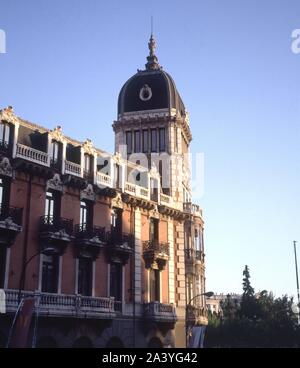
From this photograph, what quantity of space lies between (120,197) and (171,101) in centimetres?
1501

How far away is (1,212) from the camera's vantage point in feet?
92.2

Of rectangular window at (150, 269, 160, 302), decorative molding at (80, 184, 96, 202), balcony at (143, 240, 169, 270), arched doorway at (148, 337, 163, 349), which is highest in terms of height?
decorative molding at (80, 184, 96, 202)

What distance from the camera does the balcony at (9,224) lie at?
90.6ft

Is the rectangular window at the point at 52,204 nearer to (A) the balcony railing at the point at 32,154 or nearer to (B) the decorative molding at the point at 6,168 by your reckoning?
(A) the balcony railing at the point at 32,154

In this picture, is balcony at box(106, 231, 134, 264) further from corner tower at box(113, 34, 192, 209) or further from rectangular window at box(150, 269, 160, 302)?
corner tower at box(113, 34, 192, 209)

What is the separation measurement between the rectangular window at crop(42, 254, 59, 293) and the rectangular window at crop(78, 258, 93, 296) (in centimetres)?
223

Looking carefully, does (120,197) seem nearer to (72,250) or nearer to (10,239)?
(72,250)

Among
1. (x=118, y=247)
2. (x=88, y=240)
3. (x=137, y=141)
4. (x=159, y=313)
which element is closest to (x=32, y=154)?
(x=88, y=240)

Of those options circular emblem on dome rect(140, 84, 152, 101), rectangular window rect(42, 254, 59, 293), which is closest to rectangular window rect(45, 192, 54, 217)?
rectangular window rect(42, 254, 59, 293)

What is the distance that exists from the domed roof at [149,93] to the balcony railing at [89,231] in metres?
18.4

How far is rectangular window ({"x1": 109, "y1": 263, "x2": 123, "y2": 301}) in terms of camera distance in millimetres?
34969

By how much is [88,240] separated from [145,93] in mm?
21868
